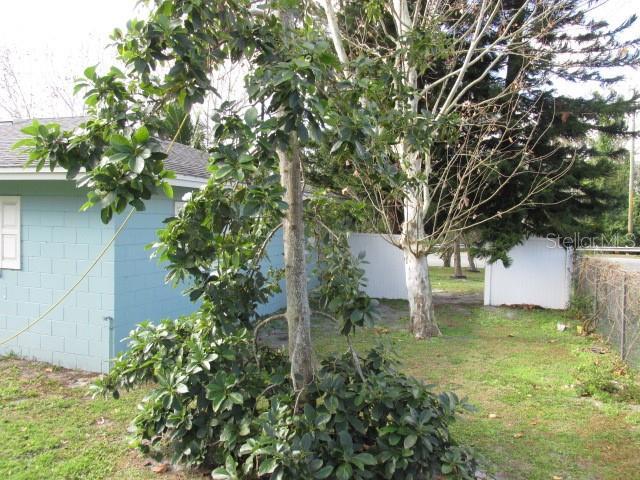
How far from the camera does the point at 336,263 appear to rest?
130 inches

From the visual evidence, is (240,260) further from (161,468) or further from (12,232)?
(12,232)

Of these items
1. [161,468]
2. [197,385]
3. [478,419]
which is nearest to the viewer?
[197,385]

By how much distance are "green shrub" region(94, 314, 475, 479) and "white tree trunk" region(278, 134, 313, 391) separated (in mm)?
145

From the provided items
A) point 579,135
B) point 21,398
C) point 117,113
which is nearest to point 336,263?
point 117,113

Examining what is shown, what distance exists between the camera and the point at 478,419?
486 cm

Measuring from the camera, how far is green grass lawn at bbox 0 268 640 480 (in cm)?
380

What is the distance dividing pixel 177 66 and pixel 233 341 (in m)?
1.94

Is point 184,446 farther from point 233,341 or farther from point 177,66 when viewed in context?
point 177,66

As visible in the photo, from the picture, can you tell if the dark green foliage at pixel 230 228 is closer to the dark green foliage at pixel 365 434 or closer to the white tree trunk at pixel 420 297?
the dark green foliage at pixel 365 434

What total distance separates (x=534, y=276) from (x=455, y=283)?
5587mm

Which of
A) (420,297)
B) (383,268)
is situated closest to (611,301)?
(420,297)

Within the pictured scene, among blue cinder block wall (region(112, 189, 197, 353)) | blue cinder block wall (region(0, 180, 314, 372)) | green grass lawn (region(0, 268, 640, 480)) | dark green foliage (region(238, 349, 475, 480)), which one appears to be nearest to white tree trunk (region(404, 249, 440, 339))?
green grass lawn (region(0, 268, 640, 480))

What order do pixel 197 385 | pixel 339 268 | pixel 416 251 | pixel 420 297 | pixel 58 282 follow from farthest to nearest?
pixel 420 297 → pixel 416 251 → pixel 58 282 → pixel 197 385 → pixel 339 268

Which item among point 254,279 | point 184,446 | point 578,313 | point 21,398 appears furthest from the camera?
point 578,313
